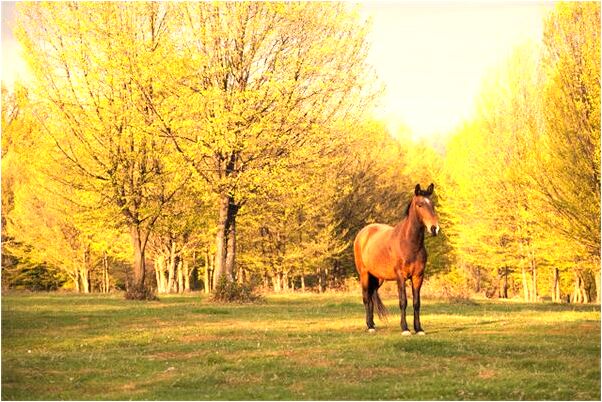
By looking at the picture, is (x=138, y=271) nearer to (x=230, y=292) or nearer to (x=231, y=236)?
(x=231, y=236)

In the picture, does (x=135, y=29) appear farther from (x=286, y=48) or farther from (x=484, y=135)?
(x=484, y=135)

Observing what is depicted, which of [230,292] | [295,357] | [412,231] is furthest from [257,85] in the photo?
[295,357]

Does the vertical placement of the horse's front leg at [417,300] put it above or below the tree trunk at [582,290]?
above

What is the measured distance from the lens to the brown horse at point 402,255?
63.7 ft

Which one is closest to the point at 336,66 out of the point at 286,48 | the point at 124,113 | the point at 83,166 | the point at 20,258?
the point at 286,48

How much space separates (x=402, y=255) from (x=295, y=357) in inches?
186

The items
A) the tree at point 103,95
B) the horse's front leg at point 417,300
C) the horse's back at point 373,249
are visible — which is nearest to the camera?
the horse's front leg at point 417,300

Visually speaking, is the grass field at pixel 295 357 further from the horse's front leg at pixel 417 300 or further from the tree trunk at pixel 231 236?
the tree trunk at pixel 231 236

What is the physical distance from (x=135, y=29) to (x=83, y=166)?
6.42m

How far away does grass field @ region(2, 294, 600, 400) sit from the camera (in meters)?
13.0

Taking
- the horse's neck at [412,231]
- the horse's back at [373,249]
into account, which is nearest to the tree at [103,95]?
the horse's back at [373,249]

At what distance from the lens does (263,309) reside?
→ 97.4 feet

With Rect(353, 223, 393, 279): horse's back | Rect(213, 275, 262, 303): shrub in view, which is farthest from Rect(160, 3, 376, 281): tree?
Rect(353, 223, 393, 279): horse's back

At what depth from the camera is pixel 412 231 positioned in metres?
19.8
